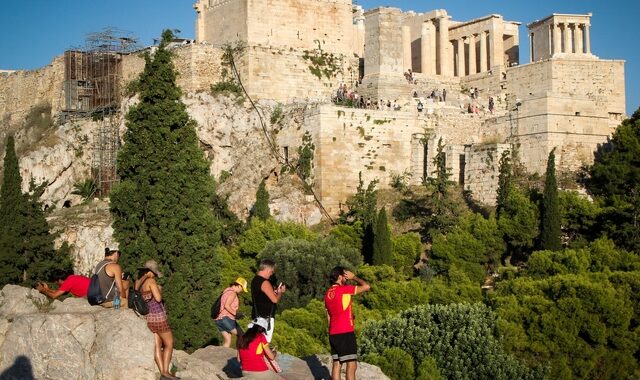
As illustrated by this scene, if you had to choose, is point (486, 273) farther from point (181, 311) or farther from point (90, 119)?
point (90, 119)

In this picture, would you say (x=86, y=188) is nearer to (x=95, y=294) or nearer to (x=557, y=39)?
(x=557, y=39)

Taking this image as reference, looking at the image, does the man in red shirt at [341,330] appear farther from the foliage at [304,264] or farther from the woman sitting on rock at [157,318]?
the foliage at [304,264]

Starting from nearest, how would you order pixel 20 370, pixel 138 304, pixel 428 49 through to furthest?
pixel 20 370
pixel 138 304
pixel 428 49

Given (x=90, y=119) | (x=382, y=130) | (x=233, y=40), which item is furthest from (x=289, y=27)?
(x=90, y=119)

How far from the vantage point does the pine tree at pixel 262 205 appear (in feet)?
132

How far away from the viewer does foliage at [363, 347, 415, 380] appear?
77.9ft

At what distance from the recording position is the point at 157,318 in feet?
53.9

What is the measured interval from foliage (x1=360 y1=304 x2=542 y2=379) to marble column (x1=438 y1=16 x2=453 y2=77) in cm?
2228

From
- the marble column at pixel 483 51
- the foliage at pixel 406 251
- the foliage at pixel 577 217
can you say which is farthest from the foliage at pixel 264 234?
the marble column at pixel 483 51

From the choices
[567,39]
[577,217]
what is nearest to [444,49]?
[567,39]

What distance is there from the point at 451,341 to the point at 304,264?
10522mm

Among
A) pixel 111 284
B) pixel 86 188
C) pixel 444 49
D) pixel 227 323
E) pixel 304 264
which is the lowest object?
pixel 304 264

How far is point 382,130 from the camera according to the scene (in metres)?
41.7

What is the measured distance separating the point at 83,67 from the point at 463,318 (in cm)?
2985
